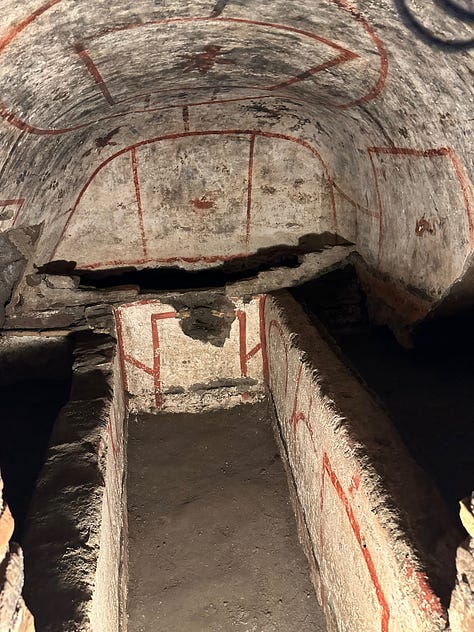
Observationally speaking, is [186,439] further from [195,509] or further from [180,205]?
[180,205]

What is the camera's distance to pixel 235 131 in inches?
210

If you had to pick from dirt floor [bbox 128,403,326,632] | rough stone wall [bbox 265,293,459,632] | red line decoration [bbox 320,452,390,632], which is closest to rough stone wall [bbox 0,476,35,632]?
rough stone wall [bbox 265,293,459,632]

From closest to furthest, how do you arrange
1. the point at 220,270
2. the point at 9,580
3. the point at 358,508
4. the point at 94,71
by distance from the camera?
1. the point at 9,580
2. the point at 358,508
3. the point at 94,71
4. the point at 220,270

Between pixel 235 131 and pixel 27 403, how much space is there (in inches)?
132

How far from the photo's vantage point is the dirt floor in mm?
3219

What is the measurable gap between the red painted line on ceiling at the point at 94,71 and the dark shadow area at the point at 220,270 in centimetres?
243

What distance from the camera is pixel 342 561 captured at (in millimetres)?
2631

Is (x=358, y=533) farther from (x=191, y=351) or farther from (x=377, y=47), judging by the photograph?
(x=191, y=351)

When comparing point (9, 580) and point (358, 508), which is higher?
point (9, 580)

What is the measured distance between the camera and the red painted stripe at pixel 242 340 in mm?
5203

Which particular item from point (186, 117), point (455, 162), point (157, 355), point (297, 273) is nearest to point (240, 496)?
point (157, 355)

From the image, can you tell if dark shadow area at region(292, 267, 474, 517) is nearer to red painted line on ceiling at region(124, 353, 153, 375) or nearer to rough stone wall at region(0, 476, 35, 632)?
red painted line on ceiling at region(124, 353, 153, 375)

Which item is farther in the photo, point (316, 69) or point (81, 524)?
point (316, 69)

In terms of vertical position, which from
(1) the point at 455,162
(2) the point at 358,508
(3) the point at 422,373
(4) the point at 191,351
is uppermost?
(1) the point at 455,162
